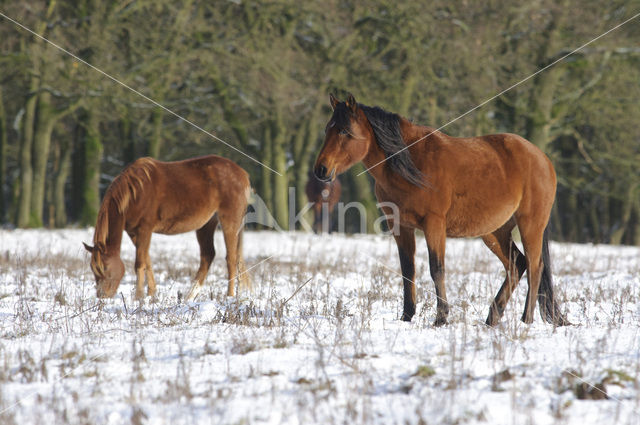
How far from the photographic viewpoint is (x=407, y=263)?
6297mm

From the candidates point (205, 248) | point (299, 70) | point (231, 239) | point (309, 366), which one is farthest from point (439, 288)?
point (299, 70)

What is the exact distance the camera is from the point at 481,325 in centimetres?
579

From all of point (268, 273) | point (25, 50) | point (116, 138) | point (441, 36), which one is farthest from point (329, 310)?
point (116, 138)

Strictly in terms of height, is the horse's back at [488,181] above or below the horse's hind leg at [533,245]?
above

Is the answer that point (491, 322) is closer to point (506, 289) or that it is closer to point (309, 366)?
point (506, 289)

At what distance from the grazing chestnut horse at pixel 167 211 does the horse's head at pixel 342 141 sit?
3.11 metres

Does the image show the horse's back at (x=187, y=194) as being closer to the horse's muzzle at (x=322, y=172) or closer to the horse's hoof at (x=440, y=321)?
the horse's muzzle at (x=322, y=172)

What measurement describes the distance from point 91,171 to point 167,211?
13269mm

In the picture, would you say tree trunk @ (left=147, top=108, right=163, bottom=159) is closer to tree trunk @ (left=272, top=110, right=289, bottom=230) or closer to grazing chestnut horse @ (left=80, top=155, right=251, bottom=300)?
tree trunk @ (left=272, top=110, right=289, bottom=230)

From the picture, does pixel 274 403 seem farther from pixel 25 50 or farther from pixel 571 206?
pixel 571 206

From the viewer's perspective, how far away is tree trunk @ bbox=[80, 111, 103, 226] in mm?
20889

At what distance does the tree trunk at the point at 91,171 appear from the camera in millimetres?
20889

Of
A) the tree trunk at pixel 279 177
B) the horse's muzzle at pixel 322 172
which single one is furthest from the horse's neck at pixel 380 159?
the tree trunk at pixel 279 177

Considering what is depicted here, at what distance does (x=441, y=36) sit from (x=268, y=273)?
11884mm
